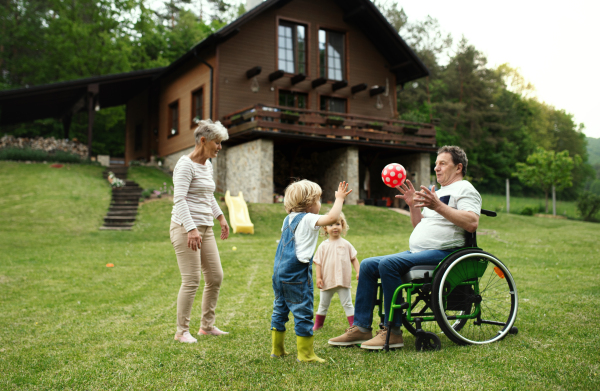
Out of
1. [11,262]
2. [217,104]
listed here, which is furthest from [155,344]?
[217,104]

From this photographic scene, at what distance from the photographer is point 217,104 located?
18109 millimetres

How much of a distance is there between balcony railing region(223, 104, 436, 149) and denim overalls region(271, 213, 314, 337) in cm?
1310

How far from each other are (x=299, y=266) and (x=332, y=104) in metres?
18.1

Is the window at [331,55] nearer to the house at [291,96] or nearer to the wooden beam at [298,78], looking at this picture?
the house at [291,96]

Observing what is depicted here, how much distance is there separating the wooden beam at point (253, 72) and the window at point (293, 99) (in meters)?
1.56

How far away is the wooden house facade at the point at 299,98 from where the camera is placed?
17.2 meters

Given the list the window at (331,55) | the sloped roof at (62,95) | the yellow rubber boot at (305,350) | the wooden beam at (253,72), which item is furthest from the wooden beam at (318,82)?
the yellow rubber boot at (305,350)

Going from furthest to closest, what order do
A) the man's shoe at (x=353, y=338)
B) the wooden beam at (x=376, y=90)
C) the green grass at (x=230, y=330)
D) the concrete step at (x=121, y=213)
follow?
the wooden beam at (x=376, y=90) → the concrete step at (x=121, y=213) → the man's shoe at (x=353, y=338) → the green grass at (x=230, y=330)

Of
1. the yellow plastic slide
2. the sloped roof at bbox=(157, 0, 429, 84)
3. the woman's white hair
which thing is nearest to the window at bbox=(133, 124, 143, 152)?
the sloped roof at bbox=(157, 0, 429, 84)

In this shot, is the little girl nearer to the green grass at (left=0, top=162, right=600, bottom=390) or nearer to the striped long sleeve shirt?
the green grass at (left=0, top=162, right=600, bottom=390)

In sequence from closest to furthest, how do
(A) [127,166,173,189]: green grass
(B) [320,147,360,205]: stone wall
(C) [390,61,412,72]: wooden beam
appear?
1. (A) [127,166,173,189]: green grass
2. (B) [320,147,360,205]: stone wall
3. (C) [390,61,412,72]: wooden beam

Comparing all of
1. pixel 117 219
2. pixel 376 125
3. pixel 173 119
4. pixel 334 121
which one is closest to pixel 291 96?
pixel 334 121

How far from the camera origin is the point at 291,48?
19.7 metres

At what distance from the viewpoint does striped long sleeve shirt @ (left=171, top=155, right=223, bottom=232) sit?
3729 mm
